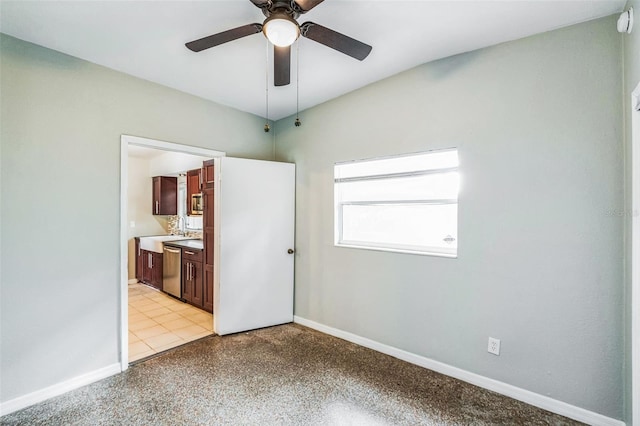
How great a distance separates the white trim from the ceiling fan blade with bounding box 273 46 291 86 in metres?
1.88

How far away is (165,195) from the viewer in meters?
5.50

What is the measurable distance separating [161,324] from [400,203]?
3.11m

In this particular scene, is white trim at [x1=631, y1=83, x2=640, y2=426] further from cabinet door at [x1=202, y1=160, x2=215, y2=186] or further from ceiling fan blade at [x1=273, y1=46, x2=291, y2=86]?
cabinet door at [x1=202, y1=160, x2=215, y2=186]

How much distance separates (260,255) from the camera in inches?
130

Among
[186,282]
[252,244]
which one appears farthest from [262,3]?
[186,282]

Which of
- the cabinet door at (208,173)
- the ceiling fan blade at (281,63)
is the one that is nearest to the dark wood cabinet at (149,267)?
the cabinet door at (208,173)

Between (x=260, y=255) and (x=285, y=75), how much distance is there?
79.6 inches

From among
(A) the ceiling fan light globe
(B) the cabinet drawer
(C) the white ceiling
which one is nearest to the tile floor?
(B) the cabinet drawer

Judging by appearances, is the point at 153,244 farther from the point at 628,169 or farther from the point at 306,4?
the point at 628,169

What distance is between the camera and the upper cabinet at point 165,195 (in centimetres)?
548

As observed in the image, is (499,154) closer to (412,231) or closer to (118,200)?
(412,231)

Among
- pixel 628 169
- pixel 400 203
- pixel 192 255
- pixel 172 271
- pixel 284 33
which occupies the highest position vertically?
pixel 284 33

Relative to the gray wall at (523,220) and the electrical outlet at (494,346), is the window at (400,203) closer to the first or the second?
the gray wall at (523,220)

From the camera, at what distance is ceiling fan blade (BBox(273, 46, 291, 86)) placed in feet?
5.72
